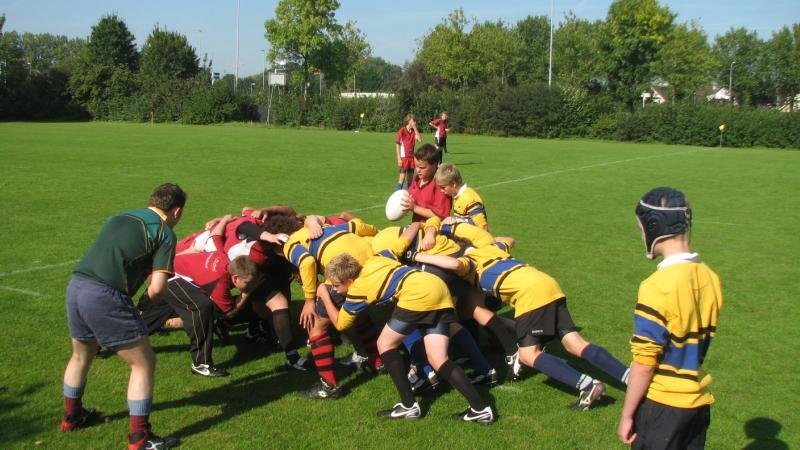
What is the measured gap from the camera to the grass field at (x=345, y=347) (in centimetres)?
503

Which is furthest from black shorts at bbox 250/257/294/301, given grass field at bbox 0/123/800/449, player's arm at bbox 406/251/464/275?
player's arm at bbox 406/251/464/275

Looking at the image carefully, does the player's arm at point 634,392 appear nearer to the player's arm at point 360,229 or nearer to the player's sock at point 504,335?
the player's sock at point 504,335

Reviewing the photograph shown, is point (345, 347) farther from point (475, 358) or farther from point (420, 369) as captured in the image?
point (475, 358)

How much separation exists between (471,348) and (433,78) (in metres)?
84.2

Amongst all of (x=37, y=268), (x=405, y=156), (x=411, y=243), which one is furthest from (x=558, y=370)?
(x=405, y=156)

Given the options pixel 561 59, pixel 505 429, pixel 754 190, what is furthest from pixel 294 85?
pixel 505 429

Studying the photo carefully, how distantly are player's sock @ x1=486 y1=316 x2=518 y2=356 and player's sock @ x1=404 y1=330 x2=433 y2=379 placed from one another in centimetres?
68

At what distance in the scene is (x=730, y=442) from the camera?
490cm

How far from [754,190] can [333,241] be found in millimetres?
17656

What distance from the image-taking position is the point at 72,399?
4840mm

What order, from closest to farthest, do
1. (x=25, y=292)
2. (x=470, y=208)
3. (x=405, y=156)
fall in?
(x=470, y=208)
(x=25, y=292)
(x=405, y=156)

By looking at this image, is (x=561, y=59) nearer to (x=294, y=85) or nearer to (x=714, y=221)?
(x=294, y=85)

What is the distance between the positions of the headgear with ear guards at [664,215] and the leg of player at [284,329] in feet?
12.3

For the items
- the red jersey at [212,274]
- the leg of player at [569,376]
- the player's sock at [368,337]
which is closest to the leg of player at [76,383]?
the red jersey at [212,274]
